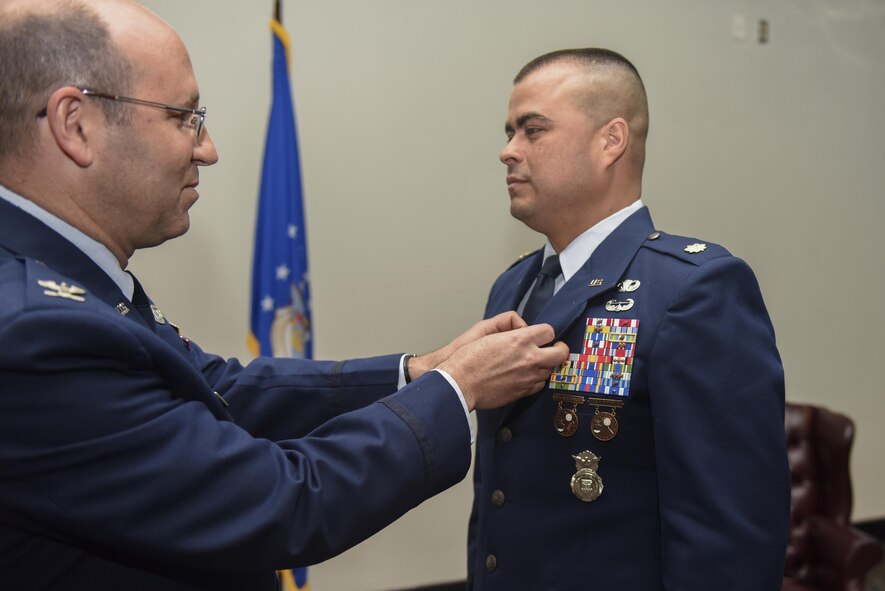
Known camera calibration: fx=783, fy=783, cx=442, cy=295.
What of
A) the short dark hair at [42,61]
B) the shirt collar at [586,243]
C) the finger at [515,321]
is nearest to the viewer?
the short dark hair at [42,61]

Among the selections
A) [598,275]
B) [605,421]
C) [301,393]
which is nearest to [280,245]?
[301,393]

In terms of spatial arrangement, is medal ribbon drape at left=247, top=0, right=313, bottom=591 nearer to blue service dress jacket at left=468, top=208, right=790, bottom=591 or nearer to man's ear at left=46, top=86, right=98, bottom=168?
blue service dress jacket at left=468, top=208, right=790, bottom=591

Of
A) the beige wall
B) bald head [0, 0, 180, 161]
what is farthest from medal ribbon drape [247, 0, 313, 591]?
bald head [0, 0, 180, 161]

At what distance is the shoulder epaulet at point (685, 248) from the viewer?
138 cm

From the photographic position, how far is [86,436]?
3.01 feet

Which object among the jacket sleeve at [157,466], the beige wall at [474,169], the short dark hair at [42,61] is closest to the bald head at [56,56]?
the short dark hair at [42,61]

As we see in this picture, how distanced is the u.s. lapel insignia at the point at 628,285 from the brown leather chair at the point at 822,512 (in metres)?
1.88

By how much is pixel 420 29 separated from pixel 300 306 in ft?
4.29

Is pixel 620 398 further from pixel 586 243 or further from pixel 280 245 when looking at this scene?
pixel 280 245

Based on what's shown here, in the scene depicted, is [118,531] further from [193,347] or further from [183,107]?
[193,347]

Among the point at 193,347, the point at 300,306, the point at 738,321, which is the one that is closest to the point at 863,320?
the point at 300,306

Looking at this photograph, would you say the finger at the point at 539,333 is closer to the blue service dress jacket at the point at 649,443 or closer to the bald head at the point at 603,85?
the blue service dress jacket at the point at 649,443

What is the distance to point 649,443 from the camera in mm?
1374

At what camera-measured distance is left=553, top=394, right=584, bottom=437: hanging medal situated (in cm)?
142
